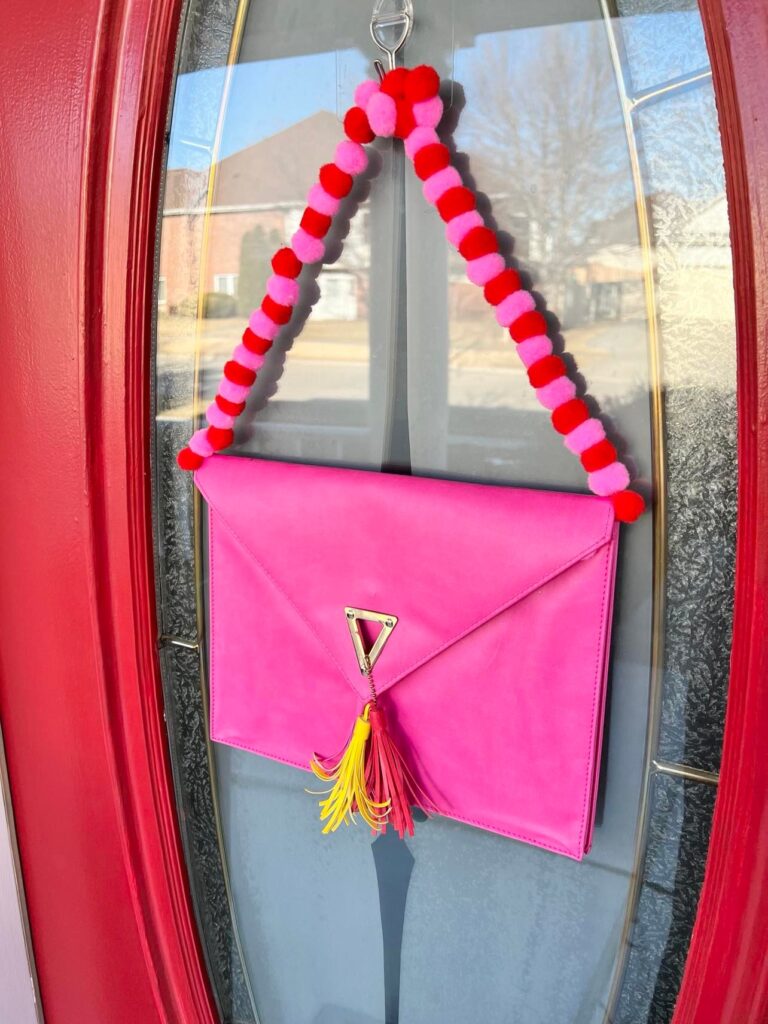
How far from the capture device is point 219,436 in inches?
27.7

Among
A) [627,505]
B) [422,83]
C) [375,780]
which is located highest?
[422,83]

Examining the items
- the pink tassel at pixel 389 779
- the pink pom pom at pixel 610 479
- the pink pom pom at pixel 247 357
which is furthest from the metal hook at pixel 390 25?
the pink tassel at pixel 389 779

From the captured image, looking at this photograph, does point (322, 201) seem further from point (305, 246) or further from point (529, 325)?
point (529, 325)

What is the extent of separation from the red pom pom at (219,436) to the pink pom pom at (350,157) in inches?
9.7

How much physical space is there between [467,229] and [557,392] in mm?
138

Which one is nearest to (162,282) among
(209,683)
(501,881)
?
(209,683)

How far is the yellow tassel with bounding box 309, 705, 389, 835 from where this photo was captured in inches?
25.3

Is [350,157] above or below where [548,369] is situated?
above

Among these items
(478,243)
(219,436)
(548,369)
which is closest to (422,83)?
(478,243)

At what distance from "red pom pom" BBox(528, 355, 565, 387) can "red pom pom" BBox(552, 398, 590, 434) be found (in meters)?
0.02

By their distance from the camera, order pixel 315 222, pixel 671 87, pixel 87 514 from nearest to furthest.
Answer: pixel 671 87 → pixel 315 222 → pixel 87 514

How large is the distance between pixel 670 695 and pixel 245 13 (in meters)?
0.65

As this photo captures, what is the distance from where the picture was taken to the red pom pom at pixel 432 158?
57 centimetres

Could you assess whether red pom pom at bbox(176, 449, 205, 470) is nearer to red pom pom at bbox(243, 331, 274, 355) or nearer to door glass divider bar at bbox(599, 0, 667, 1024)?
red pom pom at bbox(243, 331, 274, 355)
